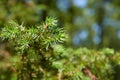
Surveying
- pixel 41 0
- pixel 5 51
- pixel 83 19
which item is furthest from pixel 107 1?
pixel 5 51

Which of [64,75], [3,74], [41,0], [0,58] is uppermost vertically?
[41,0]

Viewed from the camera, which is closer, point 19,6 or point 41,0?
point 19,6

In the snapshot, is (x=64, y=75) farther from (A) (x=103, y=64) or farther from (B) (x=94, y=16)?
(B) (x=94, y=16)

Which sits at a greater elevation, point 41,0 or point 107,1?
point 107,1

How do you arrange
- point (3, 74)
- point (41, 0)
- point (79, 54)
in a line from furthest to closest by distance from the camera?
point (41, 0) < point (3, 74) < point (79, 54)

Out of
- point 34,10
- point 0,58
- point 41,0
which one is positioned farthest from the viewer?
point 41,0

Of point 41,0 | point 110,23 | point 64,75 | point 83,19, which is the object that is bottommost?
point 64,75

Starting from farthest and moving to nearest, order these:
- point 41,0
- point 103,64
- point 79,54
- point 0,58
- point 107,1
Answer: point 107,1
point 41,0
point 0,58
point 79,54
point 103,64

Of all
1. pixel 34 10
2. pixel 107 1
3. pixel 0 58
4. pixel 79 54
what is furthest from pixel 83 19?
pixel 79 54

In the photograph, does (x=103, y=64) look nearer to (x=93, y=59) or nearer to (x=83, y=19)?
(x=93, y=59)
